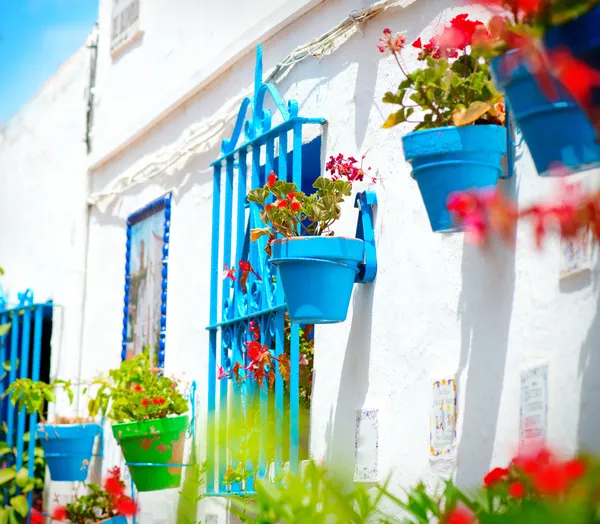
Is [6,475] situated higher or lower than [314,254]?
lower

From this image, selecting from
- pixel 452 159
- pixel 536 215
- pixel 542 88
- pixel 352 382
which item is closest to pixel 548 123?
pixel 542 88

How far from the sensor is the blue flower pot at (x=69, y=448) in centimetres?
561

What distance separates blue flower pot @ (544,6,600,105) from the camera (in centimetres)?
179

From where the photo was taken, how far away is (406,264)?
3.33 m

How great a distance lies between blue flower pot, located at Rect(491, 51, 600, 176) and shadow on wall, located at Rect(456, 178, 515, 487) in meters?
0.67

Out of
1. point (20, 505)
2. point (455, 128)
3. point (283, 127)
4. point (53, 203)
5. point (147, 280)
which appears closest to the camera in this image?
point (455, 128)

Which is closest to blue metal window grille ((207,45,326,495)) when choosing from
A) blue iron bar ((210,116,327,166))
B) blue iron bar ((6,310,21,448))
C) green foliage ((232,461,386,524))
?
blue iron bar ((210,116,327,166))

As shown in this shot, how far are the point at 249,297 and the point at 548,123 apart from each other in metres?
2.20

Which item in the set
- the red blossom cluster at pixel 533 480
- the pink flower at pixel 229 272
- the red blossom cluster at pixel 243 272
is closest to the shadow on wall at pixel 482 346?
the red blossom cluster at pixel 533 480

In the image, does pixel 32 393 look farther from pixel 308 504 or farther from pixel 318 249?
pixel 308 504

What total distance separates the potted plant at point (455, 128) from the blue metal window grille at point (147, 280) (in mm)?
2832

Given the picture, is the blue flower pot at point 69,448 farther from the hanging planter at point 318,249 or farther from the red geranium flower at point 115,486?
the hanging planter at point 318,249

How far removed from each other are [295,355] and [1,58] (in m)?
5.00

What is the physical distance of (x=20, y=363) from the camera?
6820mm
